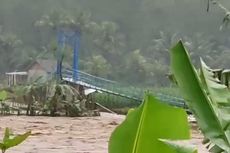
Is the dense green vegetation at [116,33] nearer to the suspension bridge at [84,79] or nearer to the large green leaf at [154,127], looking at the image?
the suspension bridge at [84,79]

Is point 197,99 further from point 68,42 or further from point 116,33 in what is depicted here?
point 116,33

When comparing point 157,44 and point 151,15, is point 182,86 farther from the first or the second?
point 151,15

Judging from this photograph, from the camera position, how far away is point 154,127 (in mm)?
420

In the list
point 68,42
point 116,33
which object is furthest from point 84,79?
point 116,33

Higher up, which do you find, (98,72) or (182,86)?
(98,72)

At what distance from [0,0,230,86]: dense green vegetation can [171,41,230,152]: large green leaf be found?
26.6 metres

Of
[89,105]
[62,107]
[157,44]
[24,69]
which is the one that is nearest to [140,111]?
[62,107]

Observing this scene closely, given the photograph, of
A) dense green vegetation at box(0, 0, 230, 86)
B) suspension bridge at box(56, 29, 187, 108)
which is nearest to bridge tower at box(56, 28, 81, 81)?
suspension bridge at box(56, 29, 187, 108)

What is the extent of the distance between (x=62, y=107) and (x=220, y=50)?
20078mm

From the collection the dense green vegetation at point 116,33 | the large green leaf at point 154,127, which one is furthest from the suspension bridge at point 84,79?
the large green leaf at point 154,127

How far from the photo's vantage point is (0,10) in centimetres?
3725

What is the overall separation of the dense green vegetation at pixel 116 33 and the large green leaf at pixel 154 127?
26.6 meters

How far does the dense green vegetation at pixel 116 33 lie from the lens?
30797mm

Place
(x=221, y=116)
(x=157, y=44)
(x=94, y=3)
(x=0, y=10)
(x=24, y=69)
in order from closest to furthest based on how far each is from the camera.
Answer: (x=221, y=116)
(x=24, y=69)
(x=157, y=44)
(x=0, y=10)
(x=94, y=3)
